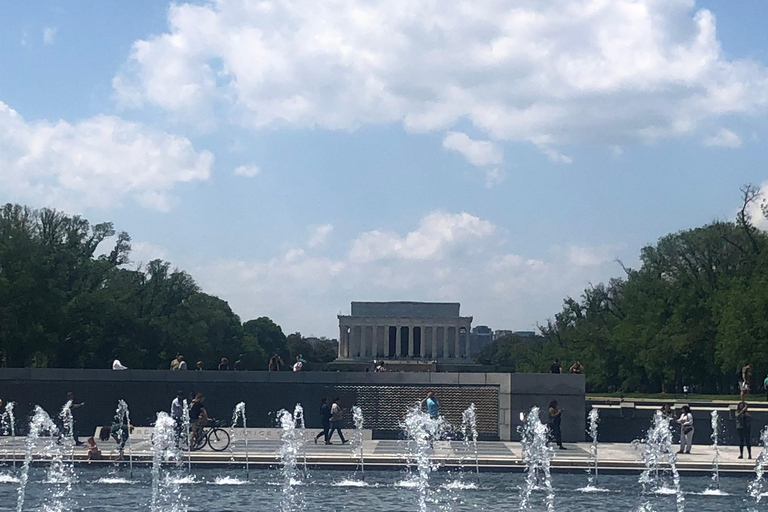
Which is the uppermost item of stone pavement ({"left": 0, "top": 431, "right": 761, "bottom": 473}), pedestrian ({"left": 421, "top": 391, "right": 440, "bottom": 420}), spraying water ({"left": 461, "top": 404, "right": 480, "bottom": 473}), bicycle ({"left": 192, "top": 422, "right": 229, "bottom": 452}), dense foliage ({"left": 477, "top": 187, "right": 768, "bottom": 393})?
dense foliage ({"left": 477, "top": 187, "right": 768, "bottom": 393})

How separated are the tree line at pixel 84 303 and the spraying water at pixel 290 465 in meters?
24.2

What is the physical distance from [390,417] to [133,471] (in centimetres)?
1060

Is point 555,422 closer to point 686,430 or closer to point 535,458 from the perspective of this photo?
point 686,430

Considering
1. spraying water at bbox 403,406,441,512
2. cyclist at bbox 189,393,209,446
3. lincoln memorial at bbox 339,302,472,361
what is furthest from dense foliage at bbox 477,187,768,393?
lincoln memorial at bbox 339,302,472,361

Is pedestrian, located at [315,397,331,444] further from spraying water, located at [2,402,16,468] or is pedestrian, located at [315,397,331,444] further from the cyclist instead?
spraying water, located at [2,402,16,468]

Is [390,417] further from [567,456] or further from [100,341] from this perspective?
[100,341]

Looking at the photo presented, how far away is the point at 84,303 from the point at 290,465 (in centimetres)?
3753

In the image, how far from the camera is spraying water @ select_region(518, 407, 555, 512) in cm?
1959

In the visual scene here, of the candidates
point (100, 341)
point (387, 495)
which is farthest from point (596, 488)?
point (100, 341)

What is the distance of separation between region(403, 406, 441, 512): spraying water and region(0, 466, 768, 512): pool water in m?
0.32

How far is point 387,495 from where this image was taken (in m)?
19.5

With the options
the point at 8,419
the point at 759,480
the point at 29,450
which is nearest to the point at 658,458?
the point at 759,480

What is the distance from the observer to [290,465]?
2239cm

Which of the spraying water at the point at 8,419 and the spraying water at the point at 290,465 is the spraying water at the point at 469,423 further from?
the spraying water at the point at 8,419
